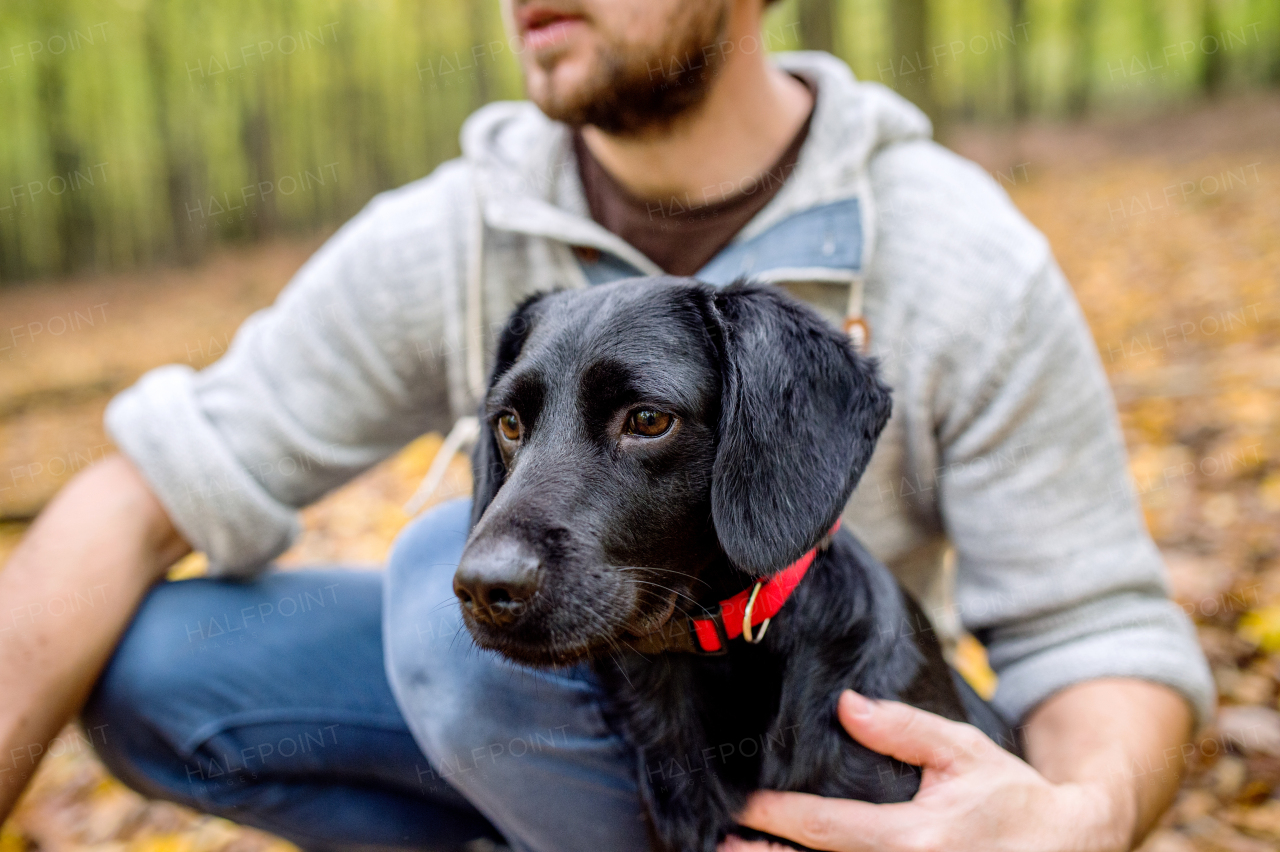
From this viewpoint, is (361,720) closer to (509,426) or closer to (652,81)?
(509,426)

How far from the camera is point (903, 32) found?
23.4 ft

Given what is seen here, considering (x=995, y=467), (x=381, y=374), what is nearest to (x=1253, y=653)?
(x=995, y=467)

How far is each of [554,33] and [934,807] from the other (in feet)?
6.68

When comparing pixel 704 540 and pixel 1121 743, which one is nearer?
pixel 704 540

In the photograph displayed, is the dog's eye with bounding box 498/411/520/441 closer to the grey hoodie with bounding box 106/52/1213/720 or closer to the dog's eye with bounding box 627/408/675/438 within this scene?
the dog's eye with bounding box 627/408/675/438

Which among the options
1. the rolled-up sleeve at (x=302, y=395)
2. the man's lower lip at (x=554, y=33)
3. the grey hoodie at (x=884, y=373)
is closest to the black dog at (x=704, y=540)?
the grey hoodie at (x=884, y=373)

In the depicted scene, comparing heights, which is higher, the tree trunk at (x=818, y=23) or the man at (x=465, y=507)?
the tree trunk at (x=818, y=23)

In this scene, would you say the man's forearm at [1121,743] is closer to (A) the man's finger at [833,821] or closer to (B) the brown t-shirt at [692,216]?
(A) the man's finger at [833,821]

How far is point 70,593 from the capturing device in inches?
85.1

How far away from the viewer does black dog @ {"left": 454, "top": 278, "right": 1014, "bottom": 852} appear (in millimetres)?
1619

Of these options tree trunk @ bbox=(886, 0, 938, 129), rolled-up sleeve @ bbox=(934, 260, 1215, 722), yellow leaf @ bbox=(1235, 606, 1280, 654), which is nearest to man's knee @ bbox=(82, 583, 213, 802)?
rolled-up sleeve @ bbox=(934, 260, 1215, 722)

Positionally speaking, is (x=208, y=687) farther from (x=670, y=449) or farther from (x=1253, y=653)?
(x=1253, y=653)

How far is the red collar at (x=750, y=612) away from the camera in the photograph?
5.67 feet

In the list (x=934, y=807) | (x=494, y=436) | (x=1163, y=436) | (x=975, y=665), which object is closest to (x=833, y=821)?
(x=934, y=807)
